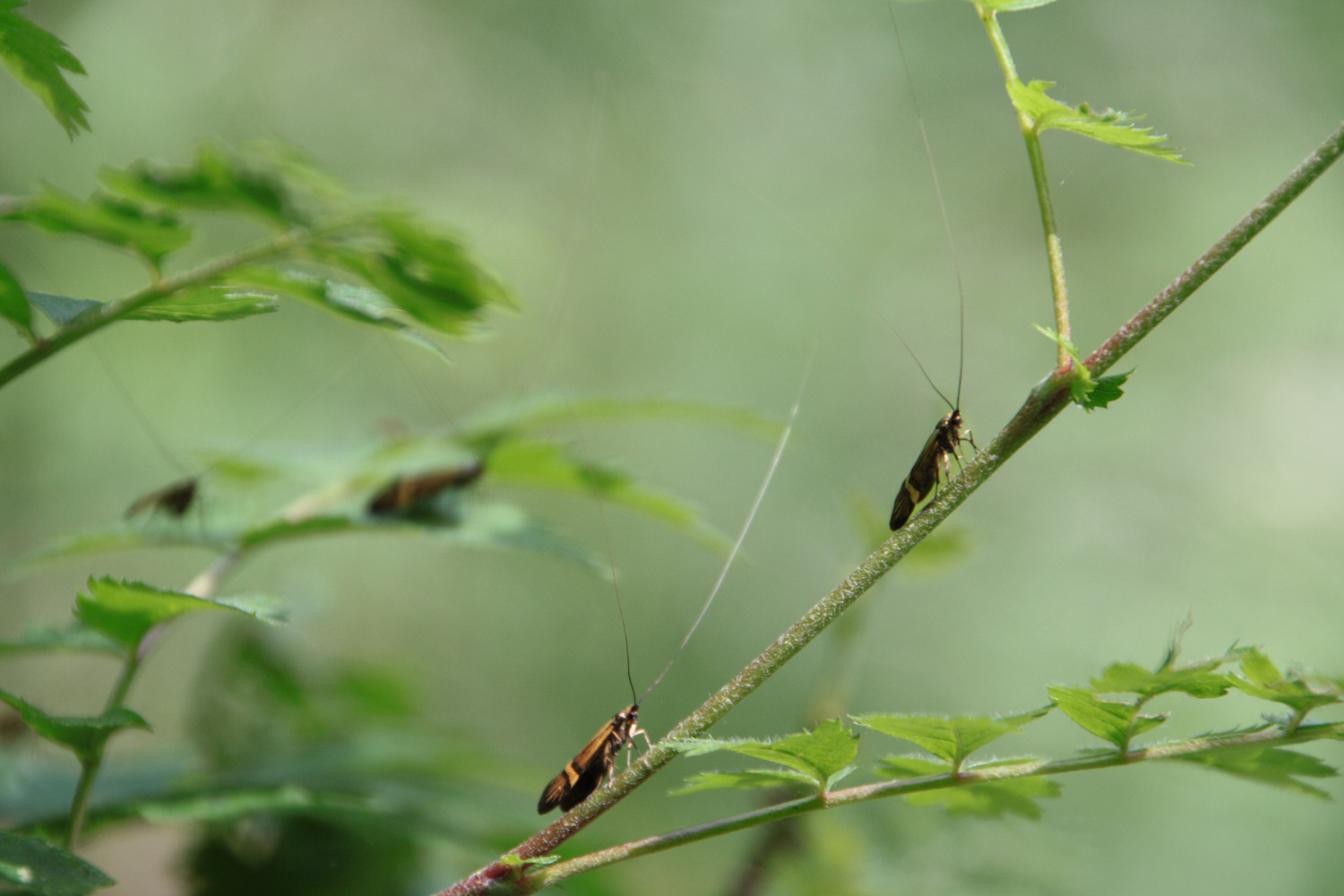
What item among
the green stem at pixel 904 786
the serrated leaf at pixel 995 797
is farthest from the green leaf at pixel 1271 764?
the serrated leaf at pixel 995 797

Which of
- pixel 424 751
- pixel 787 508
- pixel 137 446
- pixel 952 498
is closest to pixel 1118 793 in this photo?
pixel 787 508

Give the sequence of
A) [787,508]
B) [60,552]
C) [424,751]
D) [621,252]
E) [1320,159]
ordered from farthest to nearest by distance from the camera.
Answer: [621,252]
[787,508]
[424,751]
[60,552]
[1320,159]

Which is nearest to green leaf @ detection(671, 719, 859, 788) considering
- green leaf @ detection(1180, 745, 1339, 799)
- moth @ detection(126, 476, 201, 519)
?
green leaf @ detection(1180, 745, 1339, 799)

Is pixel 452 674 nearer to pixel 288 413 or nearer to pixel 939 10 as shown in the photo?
pixel 288 413

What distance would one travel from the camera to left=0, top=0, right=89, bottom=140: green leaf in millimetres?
752

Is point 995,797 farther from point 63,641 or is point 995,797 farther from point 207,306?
point 63,641

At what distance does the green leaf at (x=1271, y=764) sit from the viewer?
72 centimetres

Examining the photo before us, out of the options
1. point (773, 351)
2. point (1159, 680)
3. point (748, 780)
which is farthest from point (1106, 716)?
point (773, 351)

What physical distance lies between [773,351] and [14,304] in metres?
4.66

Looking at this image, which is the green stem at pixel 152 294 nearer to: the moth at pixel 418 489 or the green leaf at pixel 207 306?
the green leaf at pixel 207 306

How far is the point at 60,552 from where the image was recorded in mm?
1324

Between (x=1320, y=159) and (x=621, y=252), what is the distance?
5.35m

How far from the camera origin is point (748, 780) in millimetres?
776

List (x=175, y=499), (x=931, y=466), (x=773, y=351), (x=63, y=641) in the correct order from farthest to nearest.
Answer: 1. (x=773, y=351)
2. (x=175, y=499)
3. (x=63, y=641)
4. (x=931, y=466)
